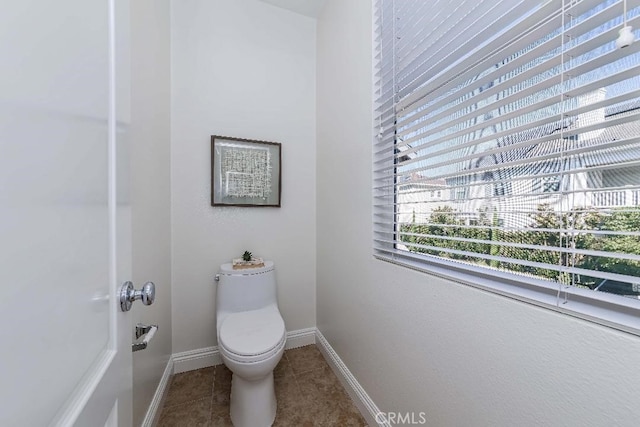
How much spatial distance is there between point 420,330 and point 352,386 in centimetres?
73

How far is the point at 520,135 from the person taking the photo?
75cm

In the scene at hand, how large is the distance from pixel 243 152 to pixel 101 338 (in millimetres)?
1519

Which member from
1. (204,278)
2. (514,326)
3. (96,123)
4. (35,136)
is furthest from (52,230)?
(204,278)

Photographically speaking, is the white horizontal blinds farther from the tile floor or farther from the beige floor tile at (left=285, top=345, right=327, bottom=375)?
the beige floor tile at (left=285, top=345, right=327, bottom=375)

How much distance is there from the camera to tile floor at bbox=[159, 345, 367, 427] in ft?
4.47

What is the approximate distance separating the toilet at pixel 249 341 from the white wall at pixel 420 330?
0.47m

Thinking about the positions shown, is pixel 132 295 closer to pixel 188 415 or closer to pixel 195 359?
pixel 188 415

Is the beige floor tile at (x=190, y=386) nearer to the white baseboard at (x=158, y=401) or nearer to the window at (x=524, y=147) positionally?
the white baseboard at (x=158, y=401)

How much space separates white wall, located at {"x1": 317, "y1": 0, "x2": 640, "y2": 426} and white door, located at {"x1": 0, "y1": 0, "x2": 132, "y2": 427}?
96cm

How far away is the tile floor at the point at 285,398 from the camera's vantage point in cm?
136
